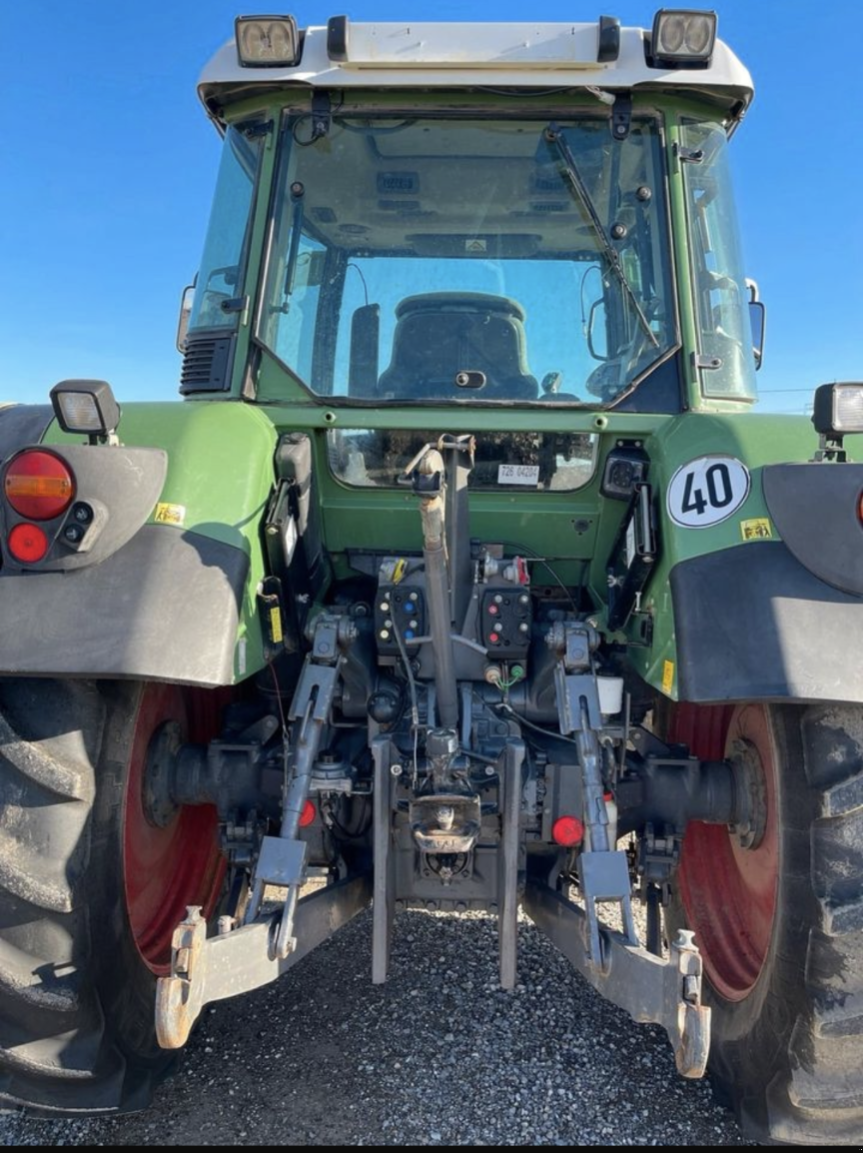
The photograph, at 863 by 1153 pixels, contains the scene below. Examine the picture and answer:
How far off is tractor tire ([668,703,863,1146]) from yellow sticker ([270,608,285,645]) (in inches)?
48.7

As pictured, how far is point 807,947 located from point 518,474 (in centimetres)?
145

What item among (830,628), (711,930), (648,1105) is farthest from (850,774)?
(648,1105)

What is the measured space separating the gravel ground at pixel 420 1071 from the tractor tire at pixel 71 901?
262 mm

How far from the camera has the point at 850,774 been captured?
1895mm

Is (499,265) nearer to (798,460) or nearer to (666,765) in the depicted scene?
(798,460)

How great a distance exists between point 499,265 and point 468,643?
49.4 inches

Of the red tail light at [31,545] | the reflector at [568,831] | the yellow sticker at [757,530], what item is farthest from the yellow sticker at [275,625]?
the yellow sticker at [757,530]

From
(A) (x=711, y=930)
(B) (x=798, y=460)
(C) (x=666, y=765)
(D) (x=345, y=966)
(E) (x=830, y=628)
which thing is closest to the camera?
(E) (x=830, y=628)

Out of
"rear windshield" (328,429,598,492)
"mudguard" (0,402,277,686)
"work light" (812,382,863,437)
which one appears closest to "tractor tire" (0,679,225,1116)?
"mudguard" (0,402,277,686)

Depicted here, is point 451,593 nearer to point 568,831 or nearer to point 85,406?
point 568,831

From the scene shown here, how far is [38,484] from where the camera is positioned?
1.94 metres

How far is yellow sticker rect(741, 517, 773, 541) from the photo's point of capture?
198cm

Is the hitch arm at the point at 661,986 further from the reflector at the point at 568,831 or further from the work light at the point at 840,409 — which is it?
the work light at the point at 840,409

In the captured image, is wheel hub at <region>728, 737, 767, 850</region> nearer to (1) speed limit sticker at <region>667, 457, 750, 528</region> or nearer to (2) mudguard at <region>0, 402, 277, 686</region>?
(1) speed limit sticker at <region>667, 457, 750, 528</region>
